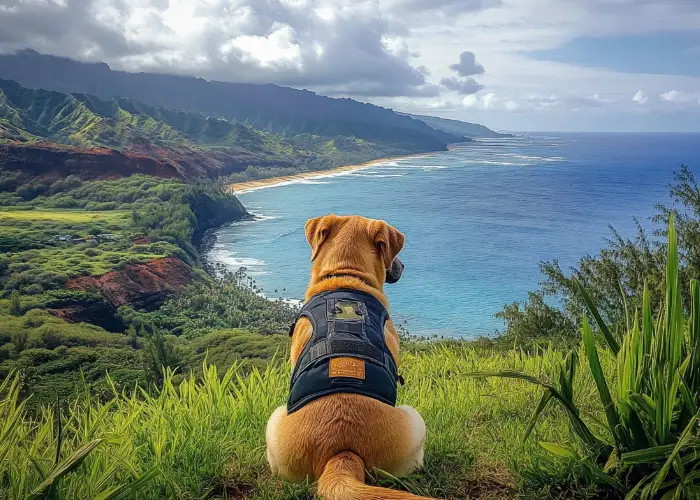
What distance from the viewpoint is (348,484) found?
6.55ft

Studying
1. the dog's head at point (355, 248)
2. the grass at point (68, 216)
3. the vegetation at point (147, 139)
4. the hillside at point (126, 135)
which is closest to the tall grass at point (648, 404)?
the dog's head at point (355, 248)

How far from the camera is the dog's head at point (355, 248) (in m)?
3.14

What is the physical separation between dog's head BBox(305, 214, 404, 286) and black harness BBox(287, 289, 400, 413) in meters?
0.31

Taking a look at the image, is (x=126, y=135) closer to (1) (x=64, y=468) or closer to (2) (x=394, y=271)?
(2) (x=394, y=271)

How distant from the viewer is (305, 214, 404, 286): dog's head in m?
3.14

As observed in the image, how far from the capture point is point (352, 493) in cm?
195

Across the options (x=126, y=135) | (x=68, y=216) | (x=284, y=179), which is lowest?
(x=68, y=216)

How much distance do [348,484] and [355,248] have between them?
1.48 m

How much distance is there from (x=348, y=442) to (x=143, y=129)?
15027 cm

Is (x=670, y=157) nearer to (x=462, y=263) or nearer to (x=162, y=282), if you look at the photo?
(x=462, y=263)

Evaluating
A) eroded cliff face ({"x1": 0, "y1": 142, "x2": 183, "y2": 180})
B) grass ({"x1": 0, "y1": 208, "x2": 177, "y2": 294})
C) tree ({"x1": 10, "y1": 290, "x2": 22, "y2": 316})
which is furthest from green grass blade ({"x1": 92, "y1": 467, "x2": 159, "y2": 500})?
eroded cliff face ({"x1": 0, "y1": 142, "x2": 183, "y2": 180})

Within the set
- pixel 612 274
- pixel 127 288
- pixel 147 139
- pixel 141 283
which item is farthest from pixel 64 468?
pixel 147 139

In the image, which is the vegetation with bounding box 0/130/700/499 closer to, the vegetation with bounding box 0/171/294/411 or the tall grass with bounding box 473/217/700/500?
the tall grass with bounding box 473/217/700/500

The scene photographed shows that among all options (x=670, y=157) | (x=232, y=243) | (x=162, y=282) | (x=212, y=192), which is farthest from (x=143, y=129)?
(x=670, y=157)
